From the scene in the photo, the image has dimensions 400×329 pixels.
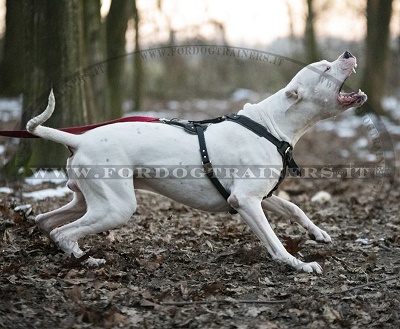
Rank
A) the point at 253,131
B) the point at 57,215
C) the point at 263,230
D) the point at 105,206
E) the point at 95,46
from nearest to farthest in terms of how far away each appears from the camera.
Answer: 1. the point at 105,206
2. the point at 263,230
3. the point at 253,131
4. the point at 57,215
5. the point at 95,46

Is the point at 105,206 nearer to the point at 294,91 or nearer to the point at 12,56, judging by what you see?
the point at 294,91

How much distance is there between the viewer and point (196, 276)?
454cm

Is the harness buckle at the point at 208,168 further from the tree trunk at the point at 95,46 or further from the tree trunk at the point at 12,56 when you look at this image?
the tree trunk at the point at 12,56

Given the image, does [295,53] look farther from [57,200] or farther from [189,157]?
[189,157]

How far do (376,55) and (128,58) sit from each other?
7.30 meters

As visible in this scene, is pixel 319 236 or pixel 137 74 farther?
pixel 137 74

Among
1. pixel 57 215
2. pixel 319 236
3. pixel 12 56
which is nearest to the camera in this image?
pixel 57 215

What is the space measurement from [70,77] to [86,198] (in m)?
2.96

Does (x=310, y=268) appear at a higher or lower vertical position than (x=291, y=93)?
lower

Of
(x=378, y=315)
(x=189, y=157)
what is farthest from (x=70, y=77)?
(x=378, y=315)

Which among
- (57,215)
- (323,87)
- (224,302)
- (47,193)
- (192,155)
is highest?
(323,87)

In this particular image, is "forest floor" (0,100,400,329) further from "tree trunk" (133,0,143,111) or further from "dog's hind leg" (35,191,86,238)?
"tree trunk" (133,0,143,111)

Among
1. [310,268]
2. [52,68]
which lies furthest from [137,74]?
[310,268]

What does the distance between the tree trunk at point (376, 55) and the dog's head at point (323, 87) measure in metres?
10.6
